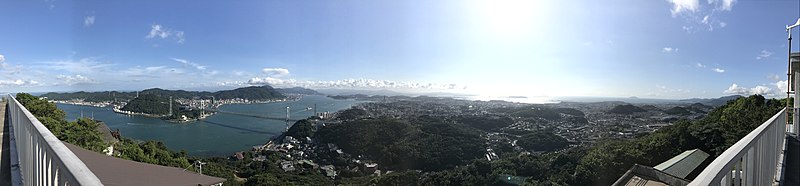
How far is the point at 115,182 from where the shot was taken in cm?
446

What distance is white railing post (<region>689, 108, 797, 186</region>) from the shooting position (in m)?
0.72

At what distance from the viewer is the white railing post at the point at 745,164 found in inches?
28.3

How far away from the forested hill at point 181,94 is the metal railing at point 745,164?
154ft

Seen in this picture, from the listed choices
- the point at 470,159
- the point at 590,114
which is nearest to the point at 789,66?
the point at 470,159

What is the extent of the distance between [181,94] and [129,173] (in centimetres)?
4645

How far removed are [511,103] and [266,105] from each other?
36.2 metres

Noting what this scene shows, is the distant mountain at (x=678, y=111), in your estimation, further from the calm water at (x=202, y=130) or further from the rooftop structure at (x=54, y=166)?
the calm water at (x=202, y=130)

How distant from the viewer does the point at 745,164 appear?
1.34 metres

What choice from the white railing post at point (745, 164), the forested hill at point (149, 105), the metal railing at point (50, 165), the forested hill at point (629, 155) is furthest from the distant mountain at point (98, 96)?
the white railing post at point (745, 164)

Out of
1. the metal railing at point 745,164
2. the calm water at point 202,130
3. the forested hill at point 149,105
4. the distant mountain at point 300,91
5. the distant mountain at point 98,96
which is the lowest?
the calm water at point 202,130

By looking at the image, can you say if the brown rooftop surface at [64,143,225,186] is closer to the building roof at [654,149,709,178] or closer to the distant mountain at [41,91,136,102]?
the building roof at [654,149,709,178]

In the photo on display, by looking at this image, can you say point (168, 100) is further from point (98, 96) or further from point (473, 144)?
point (473, 144)

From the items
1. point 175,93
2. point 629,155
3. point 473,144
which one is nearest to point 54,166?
point 629,155

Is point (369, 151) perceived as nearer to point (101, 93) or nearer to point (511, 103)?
point (511, 103)
